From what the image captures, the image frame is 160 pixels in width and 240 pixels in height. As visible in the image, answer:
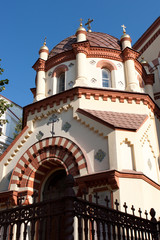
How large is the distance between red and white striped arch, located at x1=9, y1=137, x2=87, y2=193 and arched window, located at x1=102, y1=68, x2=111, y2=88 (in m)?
4.40

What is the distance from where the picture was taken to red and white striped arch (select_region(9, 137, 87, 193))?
12703mm

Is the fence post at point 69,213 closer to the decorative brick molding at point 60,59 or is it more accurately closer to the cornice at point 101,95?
the cornice at point 101,95

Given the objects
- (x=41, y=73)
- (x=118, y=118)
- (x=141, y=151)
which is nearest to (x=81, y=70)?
(x=41, y=73)

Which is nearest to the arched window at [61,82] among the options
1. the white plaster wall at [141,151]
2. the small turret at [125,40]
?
the small turret at [125,40]

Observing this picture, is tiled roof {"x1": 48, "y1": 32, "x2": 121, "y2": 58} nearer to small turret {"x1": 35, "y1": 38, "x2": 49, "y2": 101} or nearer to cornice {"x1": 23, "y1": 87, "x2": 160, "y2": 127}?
small turret {"x1": 35, "y1": 38, "x2": 49, "y2": 101}

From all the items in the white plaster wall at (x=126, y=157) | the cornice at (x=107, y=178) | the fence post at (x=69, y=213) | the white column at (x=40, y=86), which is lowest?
the fence post at (x=69, y=213)

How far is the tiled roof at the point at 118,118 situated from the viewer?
1217 cm

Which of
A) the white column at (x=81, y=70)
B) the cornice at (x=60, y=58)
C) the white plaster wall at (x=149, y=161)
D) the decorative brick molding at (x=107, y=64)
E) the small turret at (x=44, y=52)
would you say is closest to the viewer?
the white plaster wall at (x=149, y=161)

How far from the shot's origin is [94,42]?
56.8 ft

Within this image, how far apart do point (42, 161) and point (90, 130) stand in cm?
281

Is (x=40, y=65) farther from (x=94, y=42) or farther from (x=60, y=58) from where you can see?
(x=94, y=42)

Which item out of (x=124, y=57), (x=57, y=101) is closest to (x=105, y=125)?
(x=57, y=101)

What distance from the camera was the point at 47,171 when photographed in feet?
45.5

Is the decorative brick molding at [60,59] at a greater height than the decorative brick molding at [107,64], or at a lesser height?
greater
